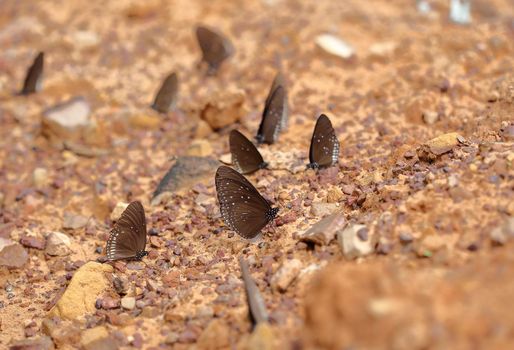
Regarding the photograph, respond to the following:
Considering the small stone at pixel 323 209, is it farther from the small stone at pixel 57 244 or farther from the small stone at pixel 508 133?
the small stone at pixel 57 244

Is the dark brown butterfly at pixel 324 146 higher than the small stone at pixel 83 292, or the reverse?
the dark brown butterfly at pixel 324 146

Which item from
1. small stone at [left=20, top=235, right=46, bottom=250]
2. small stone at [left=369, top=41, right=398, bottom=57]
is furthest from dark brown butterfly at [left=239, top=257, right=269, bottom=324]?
small stone at [left=369, top=41, right=398, bottom=57]

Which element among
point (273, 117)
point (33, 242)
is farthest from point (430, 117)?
point (33, 242)

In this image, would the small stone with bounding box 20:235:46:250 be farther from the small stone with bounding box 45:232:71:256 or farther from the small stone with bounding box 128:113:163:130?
the small stone with bounding box 128:113:163:130

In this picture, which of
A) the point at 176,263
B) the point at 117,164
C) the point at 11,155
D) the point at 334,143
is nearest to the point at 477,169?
the point at 334,143

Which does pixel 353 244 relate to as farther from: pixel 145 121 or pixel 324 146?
pixel 145 121

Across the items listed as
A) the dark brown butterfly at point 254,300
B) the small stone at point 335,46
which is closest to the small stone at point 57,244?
the dark brown butterfly at point 254,300
